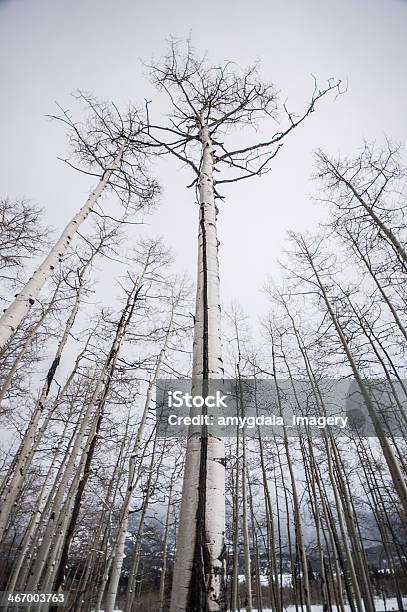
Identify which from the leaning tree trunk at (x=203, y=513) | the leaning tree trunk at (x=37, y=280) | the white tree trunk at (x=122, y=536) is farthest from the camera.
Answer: the white tree trunk at (x=122, y=536)

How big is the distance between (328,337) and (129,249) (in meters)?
6.79

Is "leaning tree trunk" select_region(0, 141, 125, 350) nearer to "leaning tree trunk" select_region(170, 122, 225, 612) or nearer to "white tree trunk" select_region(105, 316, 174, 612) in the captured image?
"leaning tree trunk" select_region(170, 122, 225, 612)

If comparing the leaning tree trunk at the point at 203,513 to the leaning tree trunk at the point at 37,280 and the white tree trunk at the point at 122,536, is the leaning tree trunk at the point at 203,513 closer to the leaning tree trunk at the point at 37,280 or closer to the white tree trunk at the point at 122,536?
the leaning tree trunk at the point at 37,280

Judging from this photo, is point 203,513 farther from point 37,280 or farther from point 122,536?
point 122,536

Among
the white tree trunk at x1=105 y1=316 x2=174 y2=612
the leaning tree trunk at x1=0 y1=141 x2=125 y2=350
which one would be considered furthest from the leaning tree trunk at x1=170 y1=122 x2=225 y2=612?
the white tree trunk at x1=105 y1=316 x2=174 y2=612

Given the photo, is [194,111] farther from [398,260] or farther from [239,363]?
[239,363]

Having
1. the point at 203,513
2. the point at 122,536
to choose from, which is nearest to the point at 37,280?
the point at 203,513

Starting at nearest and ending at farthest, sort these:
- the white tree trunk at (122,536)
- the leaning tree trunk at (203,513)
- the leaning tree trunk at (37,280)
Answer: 1. the leaning tree trunk at (203,513)
2. the leaning tree trunk at (37,280)
3. the white tree trunk at (122,536)

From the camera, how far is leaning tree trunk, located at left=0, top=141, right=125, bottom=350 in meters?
3.55

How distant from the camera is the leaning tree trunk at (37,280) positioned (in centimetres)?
355

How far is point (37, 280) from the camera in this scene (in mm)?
4152

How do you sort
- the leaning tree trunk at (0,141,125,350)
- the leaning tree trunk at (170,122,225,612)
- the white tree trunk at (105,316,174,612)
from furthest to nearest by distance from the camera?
1. the white tree trunk at (105,316,174,612)
2. the leaning tree trunk at (0,141,125,350)
3. the leaning tree trunk at (170,122,225,612)

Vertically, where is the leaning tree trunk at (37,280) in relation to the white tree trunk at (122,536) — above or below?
above

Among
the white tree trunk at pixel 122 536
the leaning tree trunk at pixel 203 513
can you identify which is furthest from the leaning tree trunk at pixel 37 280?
the white tree trunk at pixel 122 536
